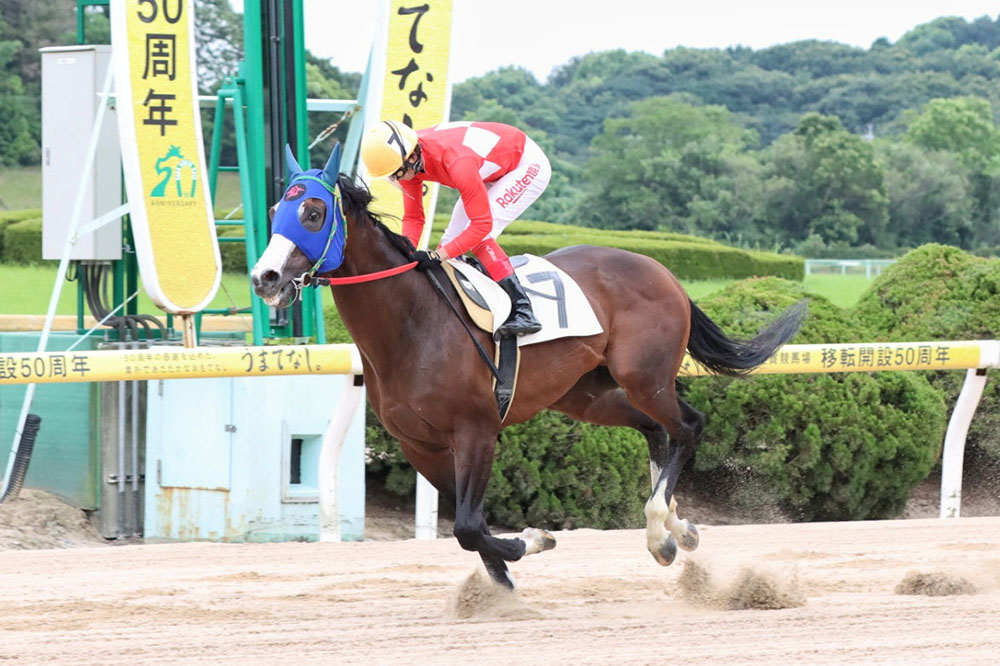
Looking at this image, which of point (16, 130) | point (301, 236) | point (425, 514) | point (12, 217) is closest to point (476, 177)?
point (301, 236)

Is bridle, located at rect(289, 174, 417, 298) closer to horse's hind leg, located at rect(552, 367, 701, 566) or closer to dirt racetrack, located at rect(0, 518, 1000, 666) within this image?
dirt racetrack, located at rect(0, 518, 1000, 666)

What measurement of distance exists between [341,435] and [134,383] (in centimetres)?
142

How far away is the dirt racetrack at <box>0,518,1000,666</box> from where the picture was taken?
359 cm

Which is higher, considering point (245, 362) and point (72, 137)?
point (72, 137)

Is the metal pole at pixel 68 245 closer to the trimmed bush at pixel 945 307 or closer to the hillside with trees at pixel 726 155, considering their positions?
the trimmed bush at pixel 945 307

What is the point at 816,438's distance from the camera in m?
6.95

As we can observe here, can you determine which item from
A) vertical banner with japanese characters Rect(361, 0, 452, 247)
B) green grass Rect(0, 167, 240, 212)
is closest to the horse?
vertical banner with japanese characters Rect(361, 0, 452, 247)

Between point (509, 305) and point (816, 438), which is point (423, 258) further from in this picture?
point (816, 438)

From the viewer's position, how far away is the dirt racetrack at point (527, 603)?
359 cm

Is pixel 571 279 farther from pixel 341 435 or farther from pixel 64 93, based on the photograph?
pixel 64 93

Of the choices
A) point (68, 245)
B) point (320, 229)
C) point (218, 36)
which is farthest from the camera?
point (218, 36)

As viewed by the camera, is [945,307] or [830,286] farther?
[830,286]

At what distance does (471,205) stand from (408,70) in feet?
10.1

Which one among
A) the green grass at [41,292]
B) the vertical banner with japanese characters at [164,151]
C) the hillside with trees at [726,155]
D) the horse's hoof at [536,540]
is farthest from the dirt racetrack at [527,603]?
the hillside with trees at [726,155]
